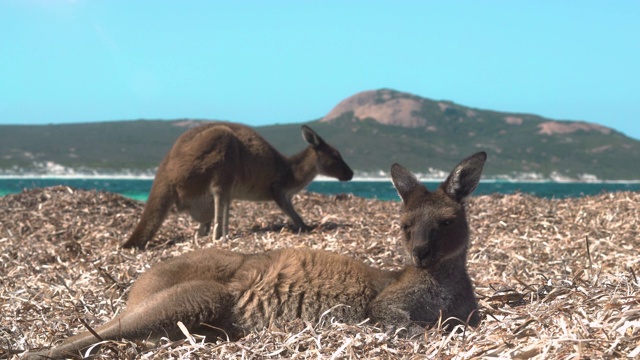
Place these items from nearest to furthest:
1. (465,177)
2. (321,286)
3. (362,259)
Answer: (321,286) < (465,177) < (362,259)

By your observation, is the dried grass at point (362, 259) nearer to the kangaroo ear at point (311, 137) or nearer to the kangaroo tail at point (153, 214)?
the kangaroo tail at point (153, 214)

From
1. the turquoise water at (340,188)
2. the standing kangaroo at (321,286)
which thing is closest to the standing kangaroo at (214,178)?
the standing kangaroo at (321,286)

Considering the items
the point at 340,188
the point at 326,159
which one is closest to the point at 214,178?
the point at 326,159

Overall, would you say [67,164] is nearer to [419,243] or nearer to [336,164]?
[336,164]

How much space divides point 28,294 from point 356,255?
259cm

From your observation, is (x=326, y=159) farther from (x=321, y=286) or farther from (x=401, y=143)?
(x=401, y=143)

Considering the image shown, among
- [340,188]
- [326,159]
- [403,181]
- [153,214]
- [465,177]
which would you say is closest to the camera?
[465,177]

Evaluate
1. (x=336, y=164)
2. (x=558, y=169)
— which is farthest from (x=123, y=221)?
(x=558, y=169)

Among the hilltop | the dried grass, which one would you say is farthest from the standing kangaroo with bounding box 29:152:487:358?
the hilltop

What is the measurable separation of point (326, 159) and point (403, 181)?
6.30 m

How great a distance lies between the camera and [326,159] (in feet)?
35.1

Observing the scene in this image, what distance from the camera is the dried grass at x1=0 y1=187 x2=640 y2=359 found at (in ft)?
11.1

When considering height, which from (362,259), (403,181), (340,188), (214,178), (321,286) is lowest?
(340,188)

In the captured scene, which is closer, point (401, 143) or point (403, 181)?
point (403, 181)
